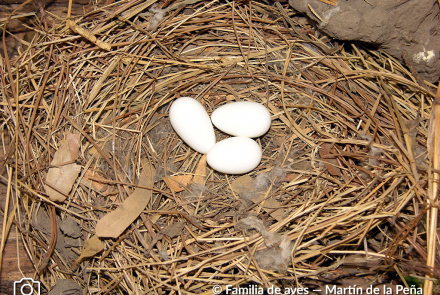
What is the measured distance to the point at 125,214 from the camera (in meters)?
1.26

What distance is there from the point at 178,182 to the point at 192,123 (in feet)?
1.05

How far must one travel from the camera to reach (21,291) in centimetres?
132

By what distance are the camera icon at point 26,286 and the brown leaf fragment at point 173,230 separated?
2.24 feet

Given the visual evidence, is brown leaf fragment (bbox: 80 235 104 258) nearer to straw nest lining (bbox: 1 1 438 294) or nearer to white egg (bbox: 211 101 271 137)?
straw nest lining (bbox: 1 1 438 294)

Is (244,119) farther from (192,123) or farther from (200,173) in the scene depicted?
(200,173)

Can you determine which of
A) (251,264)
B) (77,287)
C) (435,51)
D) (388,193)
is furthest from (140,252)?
(435,51)

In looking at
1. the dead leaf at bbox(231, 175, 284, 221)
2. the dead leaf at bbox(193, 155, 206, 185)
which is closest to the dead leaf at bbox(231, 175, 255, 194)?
the dead leaf at bbox(231, 175, 284, 221)

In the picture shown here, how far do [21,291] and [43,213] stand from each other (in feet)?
1.25

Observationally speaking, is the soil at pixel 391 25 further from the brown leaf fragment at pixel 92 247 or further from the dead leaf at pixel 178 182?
the brown leaf fragment at pixel 92 247

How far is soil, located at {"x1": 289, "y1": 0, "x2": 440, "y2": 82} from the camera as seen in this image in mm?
1235

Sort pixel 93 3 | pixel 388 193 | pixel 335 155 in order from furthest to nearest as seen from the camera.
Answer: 1. pixel 93 3
2. pixel 335 155
3. pixel 388 193

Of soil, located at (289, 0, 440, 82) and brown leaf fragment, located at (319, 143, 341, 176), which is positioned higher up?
soil, located at (289, 0, 440, 82)

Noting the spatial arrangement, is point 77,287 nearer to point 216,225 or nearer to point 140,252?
point 140,252

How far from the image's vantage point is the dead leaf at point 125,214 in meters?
1.23
